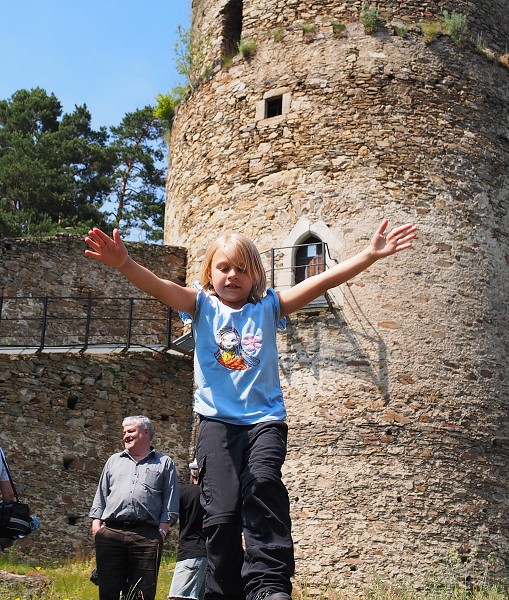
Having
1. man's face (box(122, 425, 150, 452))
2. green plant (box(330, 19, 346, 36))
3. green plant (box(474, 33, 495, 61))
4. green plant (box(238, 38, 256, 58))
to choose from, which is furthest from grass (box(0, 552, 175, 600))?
green plant (box(474, 33, 495, 61))

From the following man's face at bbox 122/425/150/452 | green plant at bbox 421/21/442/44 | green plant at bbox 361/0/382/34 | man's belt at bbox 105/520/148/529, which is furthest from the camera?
green plant at bbox 421/21/442/44

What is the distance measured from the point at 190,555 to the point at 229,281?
3089 mm

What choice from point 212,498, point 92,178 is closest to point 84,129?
point 92,178

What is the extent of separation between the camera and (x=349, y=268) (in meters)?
4.19

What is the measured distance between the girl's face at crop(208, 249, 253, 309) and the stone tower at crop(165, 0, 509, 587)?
6.74 m

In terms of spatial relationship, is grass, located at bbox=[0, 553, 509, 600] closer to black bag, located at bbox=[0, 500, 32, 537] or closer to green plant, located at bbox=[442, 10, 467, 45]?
black bag, located at bbox=[0, 500, 32, 537]

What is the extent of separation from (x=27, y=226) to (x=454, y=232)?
15248 millimetres

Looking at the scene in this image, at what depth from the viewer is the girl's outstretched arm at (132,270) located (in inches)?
154

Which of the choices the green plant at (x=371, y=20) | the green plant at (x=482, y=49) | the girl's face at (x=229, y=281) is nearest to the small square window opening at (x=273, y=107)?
the green plant at (x=371, y=20)

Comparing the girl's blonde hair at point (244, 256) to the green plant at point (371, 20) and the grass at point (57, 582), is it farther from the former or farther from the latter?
the green plant at point (371, 20)

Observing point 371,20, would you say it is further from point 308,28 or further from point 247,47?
point 247,47

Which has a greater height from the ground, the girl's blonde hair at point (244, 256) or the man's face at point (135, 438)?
the girl's blonde hair at point (244, 256)

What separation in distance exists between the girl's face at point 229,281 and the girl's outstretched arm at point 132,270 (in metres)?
0.14

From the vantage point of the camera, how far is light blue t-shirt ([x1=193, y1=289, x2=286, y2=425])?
13.1ft
